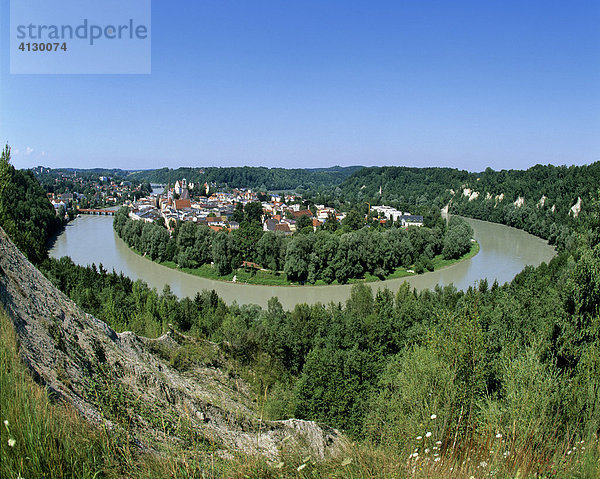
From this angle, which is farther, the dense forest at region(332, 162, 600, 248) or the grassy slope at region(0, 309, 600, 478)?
the dense forest at region(332, 162, 600, 248)

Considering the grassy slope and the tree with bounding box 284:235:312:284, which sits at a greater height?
the grassy slope

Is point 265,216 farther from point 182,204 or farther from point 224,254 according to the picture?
point 224,254

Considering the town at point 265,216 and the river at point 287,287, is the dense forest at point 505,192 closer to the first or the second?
the river at point 287,287

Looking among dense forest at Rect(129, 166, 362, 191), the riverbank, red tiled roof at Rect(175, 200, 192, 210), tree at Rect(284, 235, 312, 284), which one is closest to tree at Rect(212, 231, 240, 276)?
the riverbank

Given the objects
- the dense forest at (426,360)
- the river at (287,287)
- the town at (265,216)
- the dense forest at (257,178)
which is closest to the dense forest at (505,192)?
the river at (287,287)

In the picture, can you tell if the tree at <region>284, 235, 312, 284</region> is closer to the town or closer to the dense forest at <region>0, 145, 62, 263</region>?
the town

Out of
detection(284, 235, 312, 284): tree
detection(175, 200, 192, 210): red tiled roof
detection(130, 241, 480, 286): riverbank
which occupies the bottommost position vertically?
detection(130, 241, 480, 286): riverbank

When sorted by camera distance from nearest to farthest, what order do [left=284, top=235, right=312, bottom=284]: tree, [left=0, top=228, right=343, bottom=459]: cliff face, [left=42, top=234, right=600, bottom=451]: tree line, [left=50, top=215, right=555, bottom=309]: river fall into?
[left=0, top=228, right=343, bottom=459]: cliff face
[left=42, top=234, right=600, bottom=451]: tree line
[left=50, top=215, right=555, bottom=309]: river
[left=284, top=235, right=312, bottom=284]: tree
